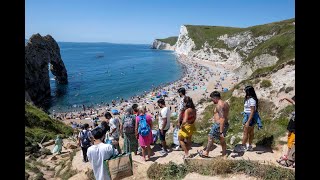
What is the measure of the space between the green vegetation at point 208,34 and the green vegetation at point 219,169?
106 metres

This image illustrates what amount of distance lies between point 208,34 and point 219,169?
128432 mm

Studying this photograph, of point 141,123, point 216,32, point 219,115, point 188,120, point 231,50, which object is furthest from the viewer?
point 216,32

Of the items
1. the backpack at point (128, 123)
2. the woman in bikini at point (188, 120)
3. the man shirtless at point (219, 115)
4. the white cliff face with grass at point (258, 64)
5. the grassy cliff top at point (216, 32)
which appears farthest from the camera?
the grassy cliff top at point (216, 32)

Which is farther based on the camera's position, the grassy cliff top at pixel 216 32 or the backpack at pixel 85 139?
the grassy cliff top at pixel 216 32

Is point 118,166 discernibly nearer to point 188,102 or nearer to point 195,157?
point 188,102

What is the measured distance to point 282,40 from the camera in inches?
2109

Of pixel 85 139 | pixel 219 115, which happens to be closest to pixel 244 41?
pixel 85 139

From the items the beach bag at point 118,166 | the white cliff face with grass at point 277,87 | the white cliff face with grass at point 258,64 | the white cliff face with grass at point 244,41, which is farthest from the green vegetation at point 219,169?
the white cliff face with grass at point 244,41

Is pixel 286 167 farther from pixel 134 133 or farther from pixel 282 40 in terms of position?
pixel 282 40

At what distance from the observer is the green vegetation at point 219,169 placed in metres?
7.11

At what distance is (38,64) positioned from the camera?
194 ft

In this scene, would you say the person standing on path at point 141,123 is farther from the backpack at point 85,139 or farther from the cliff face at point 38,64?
the cliff face at point 38,64
